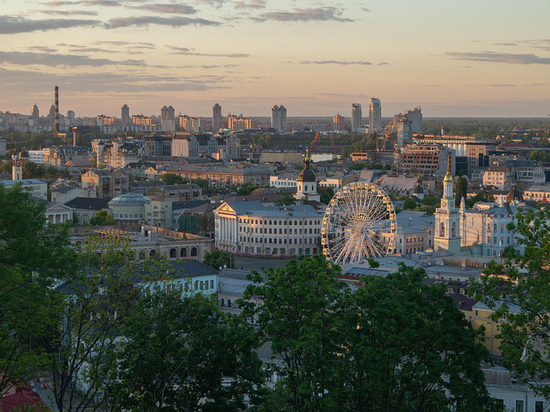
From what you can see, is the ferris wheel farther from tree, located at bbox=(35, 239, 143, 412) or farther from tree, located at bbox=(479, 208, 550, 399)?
tree, located at bbox=(479, 208, 550, 399)

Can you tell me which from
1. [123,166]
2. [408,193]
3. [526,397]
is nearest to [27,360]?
[526,397]

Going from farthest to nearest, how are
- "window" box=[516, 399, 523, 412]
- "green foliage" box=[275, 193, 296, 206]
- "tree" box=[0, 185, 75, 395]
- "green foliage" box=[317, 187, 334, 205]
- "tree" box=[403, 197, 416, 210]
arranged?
"green foliage" box=[317, 187, 334, 205]
"tree" box=[403, 197, 416, 210]
"green foliage" box=[275, 193, 296, 206]
"window" box=[516, 399, 523, 412]
"tree" box=[0, 185, 75, 395]

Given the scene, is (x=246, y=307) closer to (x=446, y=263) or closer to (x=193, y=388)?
(x=193, y=388)

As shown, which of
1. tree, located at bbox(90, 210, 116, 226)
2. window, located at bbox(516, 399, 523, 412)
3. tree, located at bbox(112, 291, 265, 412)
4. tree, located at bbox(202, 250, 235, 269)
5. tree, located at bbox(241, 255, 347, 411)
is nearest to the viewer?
tree, located at bbox(241, 255, 347, 411)

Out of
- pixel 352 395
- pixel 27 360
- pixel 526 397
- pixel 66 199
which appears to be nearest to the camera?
pixel 27 360

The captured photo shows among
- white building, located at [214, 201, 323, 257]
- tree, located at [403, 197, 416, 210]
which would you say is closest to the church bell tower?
white building, located at [214, 201, 323, 257]

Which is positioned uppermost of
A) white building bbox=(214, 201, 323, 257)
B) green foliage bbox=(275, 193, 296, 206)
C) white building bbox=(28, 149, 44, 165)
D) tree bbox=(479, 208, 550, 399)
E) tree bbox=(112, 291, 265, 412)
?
tree bbox=(479, 208, 550, 399)

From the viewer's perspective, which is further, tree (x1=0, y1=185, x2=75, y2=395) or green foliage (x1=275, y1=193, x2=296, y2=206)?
green foliage (x1=275, y1=193, x2=296, y2=206)

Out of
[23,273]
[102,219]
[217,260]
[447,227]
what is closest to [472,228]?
[447,227]

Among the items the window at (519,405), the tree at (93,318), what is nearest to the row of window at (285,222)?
the window at (519,405)
